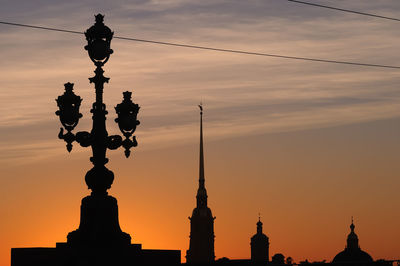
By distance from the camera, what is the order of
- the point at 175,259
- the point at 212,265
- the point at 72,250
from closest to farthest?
1. the point at 72,250
2. the point at 175,259
3. the point at 212,265

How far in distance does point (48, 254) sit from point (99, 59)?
4.85m

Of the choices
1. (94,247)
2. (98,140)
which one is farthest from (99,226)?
(98,140)

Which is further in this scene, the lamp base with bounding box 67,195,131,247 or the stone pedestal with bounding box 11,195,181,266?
the lamp base with bounding box 67,195,131,247

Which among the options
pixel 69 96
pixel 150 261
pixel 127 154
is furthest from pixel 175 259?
pixel 69 96

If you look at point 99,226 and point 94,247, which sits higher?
point 99,226

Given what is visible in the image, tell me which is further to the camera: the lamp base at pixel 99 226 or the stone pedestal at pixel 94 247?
the lamp base at pixel 99 226

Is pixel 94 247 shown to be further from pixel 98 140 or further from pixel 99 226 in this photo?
pixel 98 140

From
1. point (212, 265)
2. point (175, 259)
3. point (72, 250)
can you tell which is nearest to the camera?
point (72, 250)

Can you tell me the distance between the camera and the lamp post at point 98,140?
29703 millimetres

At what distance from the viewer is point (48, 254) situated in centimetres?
3017

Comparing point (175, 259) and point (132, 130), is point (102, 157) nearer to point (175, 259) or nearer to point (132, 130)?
point (132, 130)

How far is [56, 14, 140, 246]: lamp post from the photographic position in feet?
97.5

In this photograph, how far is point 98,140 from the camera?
3056 centimetres

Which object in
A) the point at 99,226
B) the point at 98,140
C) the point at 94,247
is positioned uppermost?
the point at 98,140
